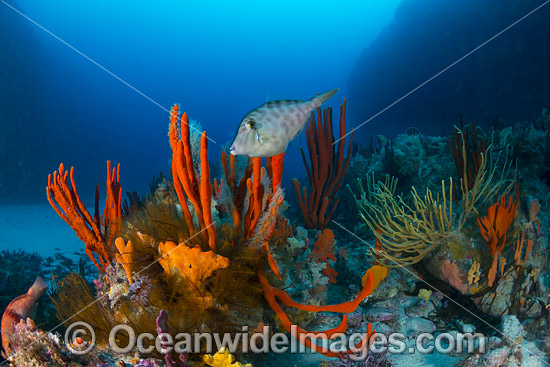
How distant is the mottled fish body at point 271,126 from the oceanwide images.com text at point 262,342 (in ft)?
4.04

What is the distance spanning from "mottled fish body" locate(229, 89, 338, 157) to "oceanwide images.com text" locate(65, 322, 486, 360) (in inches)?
48.5

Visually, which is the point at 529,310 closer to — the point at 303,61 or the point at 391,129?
the point at 391,129

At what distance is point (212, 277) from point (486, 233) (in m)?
2.99

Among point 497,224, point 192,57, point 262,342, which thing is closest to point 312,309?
point 262,342

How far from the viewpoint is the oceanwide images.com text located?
2197mm

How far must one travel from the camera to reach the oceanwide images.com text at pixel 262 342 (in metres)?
2.20

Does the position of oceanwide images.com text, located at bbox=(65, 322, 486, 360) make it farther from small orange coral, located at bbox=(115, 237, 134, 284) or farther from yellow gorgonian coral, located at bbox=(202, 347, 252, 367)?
small orange coral, located at bbox=(115, 237, 134, 284)

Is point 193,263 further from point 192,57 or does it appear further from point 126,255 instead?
point 192,57

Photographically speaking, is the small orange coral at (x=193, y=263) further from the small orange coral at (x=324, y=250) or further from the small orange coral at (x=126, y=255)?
the small orange coral at (x=324, y=250)

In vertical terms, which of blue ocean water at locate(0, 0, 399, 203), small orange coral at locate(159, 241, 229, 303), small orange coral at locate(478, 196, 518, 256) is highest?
blue ocean water at locate(0, 0, 399, 203)

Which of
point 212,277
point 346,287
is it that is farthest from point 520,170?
point 212,277

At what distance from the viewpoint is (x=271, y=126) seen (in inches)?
74.9

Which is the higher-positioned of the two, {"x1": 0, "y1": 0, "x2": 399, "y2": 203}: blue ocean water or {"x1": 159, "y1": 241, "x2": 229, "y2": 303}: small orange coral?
{"x1": 0, "y1": 0, "x2": 399, "y2": 203}: blue ocean water

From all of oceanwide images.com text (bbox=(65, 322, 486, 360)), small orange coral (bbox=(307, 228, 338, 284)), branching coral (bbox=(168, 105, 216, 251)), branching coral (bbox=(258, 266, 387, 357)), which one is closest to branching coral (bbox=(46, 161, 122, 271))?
oceanwide images.com text (bbox=(65, 322, 486, 360))
